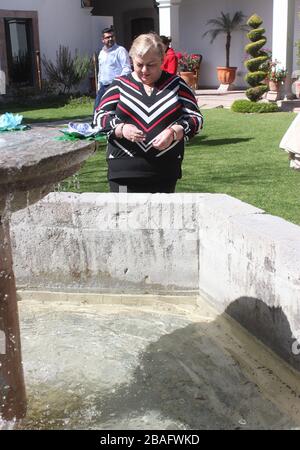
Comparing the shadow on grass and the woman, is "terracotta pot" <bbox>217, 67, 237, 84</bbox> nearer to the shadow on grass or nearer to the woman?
the shadow on grass

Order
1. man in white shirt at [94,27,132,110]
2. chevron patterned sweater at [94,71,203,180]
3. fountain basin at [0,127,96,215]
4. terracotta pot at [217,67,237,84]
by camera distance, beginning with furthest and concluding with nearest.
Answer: terracotta pot at [217,67,237,84], man in white shirt at [94,27,132,110], chevron patterned sweater at [94,71,203,180], fountain basin at [0,127,96,215]

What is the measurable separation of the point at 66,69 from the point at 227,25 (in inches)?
197

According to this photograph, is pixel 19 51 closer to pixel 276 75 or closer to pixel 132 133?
pixel 276 75

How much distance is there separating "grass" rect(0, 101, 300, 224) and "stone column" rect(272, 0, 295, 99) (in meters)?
2.80

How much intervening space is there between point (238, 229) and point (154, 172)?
0.65 meters

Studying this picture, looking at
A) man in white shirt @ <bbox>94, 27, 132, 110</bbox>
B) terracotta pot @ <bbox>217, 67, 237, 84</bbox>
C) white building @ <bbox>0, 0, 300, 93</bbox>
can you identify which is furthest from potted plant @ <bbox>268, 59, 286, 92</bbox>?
man in white shirt @ <bbox>94, 27, 132, 110</bbox>

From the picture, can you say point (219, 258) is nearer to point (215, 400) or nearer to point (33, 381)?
point (215, 400)

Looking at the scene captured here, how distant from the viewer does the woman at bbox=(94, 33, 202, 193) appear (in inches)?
131

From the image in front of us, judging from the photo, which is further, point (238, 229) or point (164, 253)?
point (164, 253)

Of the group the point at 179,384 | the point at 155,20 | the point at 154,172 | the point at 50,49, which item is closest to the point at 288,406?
the point at 179,384

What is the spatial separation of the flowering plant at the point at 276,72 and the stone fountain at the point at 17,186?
1191cm

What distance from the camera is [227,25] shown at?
18312 mm

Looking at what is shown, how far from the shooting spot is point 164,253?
3811mm

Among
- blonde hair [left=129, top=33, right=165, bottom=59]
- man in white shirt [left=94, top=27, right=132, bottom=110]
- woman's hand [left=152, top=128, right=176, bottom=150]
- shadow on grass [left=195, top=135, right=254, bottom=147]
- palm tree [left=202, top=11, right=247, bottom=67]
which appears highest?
palm tree [left=202, top=11, right=247, bottom=67]
